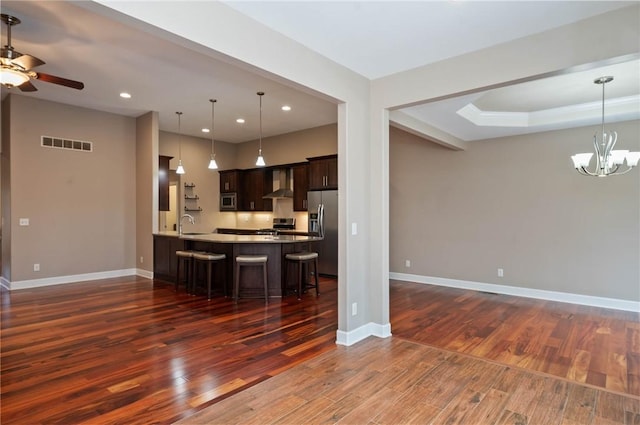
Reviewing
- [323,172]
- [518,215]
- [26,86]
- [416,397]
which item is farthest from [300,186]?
[416,397]

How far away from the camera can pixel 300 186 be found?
775 cm

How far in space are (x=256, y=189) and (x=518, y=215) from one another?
5.70 m

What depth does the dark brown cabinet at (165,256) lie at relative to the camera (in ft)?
20.7

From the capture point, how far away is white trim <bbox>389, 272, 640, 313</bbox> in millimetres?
5016

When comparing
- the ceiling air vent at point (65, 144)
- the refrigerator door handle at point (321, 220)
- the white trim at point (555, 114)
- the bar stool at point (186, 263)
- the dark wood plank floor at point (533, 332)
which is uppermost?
the white trim at point (555, 114)

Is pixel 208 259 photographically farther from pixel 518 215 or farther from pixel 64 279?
pixel 518 215

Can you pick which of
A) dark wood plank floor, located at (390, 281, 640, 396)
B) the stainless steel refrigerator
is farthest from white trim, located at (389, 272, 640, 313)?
the stainless steel refrigerator

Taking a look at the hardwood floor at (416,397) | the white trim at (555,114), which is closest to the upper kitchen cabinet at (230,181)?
the white trim at (555,114)

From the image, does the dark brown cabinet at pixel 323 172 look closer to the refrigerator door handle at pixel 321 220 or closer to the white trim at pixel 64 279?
the refrigerator door handle at pixel 321 220

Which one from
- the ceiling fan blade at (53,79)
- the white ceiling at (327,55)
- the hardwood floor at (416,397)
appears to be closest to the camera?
the hardwood floor at (416,397)

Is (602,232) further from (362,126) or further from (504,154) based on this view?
(362,126)

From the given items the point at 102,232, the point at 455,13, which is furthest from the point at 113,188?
the point at 455,13

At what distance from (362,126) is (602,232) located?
411 cm

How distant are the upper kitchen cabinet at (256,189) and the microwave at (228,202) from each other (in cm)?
12
